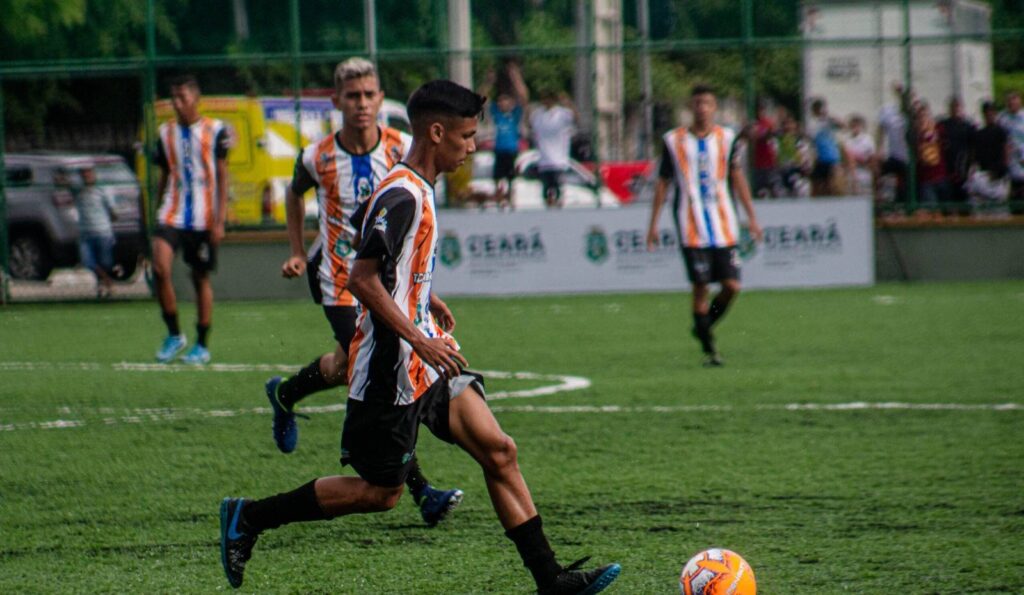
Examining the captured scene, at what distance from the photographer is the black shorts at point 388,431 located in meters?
4.97

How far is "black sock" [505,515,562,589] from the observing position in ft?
16.5

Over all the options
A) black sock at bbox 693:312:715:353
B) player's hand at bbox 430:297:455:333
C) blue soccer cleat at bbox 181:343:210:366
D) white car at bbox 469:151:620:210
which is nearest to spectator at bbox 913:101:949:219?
white car at bbox 469:151:620:210

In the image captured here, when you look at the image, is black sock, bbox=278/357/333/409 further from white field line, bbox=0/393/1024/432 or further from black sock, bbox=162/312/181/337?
black sock, bbox=162/312/181/337

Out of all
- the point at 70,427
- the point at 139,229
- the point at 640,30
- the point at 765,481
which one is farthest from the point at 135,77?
the point at 765,481

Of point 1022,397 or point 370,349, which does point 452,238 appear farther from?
point 370,349

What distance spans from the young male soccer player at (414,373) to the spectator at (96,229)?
54.4 feet

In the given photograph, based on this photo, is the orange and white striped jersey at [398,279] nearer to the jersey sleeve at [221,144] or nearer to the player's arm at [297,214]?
the player's arm at [297,214]

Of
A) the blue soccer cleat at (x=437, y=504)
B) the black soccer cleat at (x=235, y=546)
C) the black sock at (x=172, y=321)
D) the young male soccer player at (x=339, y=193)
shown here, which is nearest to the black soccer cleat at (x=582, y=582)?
the black soccer cleat at (x=235, y=546)

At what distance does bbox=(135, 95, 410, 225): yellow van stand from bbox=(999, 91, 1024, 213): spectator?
8.19 meters

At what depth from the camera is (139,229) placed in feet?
70.3

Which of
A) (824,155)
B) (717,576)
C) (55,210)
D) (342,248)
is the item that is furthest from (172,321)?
(824,155)

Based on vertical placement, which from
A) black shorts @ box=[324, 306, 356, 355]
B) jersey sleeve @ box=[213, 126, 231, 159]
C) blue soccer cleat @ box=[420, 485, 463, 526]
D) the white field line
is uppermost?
jersey sleeve @ box=[213, 126, 231, 159]

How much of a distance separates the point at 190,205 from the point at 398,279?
8.30m

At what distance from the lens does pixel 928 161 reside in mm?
21766
